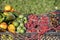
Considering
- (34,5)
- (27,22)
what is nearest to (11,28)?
(27,22)

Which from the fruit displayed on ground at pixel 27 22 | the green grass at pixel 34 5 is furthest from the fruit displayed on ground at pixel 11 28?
the green grass at pixel 34 5

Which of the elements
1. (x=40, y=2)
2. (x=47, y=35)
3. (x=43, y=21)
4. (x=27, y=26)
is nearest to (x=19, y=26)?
(x=27, y=26)

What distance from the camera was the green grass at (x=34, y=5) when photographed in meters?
5.80

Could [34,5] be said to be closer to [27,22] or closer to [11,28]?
[27,22]

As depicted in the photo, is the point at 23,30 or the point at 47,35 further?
the point at 23,30

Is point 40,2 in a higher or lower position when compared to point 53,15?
lower

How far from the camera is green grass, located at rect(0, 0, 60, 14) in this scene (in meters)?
5.80

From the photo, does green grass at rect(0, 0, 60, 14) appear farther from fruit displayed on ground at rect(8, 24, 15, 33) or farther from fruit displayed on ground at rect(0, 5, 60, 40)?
fruit displayed on ground at rect(8, 24, 15, 33)

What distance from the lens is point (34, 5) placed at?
19.6 feet

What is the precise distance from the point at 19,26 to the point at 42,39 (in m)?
0.49

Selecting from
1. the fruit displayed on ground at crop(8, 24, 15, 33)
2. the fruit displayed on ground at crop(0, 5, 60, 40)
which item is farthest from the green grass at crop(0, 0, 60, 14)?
the fruit displayed on ground at crop(8, 24, 15, 33)

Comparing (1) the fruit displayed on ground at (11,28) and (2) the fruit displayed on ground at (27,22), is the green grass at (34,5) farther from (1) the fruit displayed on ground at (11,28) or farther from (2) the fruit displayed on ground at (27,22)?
(1) the fruit displayed on ground at (11,28)

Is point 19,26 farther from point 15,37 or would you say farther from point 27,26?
point 15,37

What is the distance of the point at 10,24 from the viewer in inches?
125
